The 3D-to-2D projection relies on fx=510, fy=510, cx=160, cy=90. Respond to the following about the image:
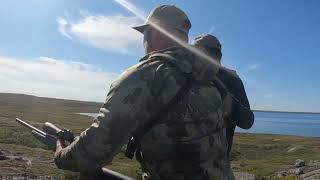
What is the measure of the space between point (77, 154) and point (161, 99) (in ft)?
3.16

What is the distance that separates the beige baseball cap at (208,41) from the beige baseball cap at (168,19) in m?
2.61

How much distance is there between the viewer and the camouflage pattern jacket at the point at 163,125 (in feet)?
15.7

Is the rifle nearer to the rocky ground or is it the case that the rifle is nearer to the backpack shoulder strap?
the backpack shoulder strap

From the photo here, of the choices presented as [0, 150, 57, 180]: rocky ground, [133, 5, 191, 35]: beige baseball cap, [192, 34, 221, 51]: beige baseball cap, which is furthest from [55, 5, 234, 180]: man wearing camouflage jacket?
[0, 150, 57, 180]: rocky ground

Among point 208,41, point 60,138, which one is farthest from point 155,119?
A: point 208,41

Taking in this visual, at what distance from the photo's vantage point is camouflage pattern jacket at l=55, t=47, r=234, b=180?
15.7ft

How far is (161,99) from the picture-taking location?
4992 mm

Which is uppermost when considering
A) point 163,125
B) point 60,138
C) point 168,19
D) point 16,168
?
point 168,19

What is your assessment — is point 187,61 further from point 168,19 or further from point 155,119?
point 155,119

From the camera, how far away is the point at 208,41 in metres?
8.18

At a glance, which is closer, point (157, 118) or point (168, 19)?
point (157, 118)

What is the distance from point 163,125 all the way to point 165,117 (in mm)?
82

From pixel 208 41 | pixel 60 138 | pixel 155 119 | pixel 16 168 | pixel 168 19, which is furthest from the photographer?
pixel 16 168

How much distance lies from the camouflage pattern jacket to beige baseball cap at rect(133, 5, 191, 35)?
0.98ft
